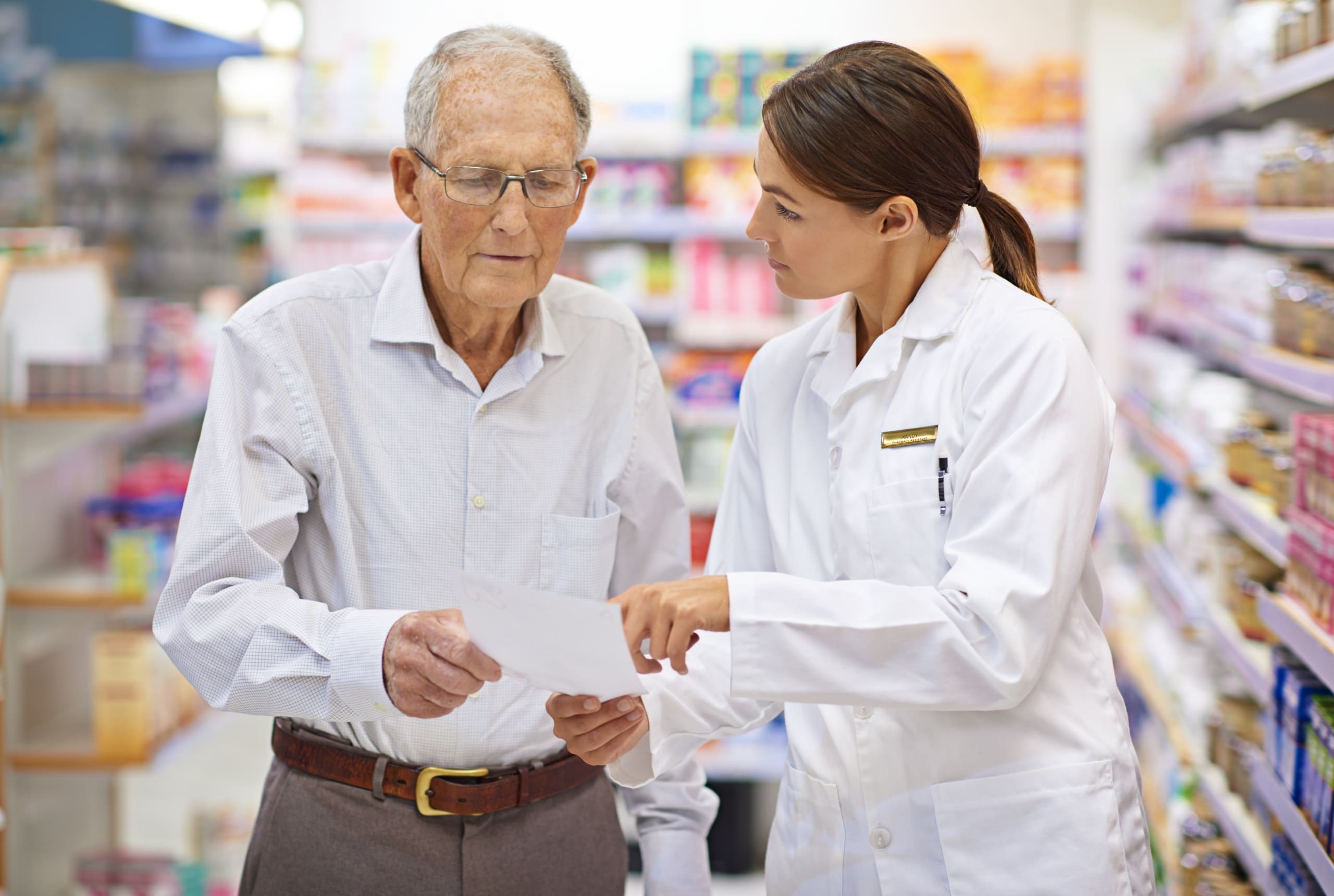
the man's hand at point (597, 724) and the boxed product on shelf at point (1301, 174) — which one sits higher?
the boxed product on shelf at point (1301, 174)

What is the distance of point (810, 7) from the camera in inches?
217

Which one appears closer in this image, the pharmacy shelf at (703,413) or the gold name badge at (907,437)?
the gold name badge at (907,437)

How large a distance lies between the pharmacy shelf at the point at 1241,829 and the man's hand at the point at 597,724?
1.53 metres

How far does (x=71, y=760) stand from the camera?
11.4ft

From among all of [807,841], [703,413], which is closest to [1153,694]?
[703,413]

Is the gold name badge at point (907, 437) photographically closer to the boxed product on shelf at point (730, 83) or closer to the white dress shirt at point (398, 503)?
the white dress shirt at point (398, 503)

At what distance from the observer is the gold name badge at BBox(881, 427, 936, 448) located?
1.60 metres

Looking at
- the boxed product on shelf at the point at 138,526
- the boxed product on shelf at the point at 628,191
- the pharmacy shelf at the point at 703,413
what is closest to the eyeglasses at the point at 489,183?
the boxed product on shelf at the point at 138,526

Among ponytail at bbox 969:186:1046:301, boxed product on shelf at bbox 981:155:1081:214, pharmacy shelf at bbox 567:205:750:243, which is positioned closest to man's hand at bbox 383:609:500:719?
ponytail at bbox 969:186:1046:301

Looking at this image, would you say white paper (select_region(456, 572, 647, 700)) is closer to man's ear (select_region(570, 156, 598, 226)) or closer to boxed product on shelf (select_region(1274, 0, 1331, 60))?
man's ear (select_region(570, 156, 598, 226))

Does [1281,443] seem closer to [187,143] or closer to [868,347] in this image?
[868,347]

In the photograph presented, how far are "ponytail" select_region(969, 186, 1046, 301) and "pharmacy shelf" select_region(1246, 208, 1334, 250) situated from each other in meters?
0.81

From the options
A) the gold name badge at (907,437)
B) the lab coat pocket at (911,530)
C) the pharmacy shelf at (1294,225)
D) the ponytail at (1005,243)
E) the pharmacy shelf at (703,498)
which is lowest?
the pharmacy shelf at (703,498)

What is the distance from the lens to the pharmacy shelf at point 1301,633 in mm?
2121
